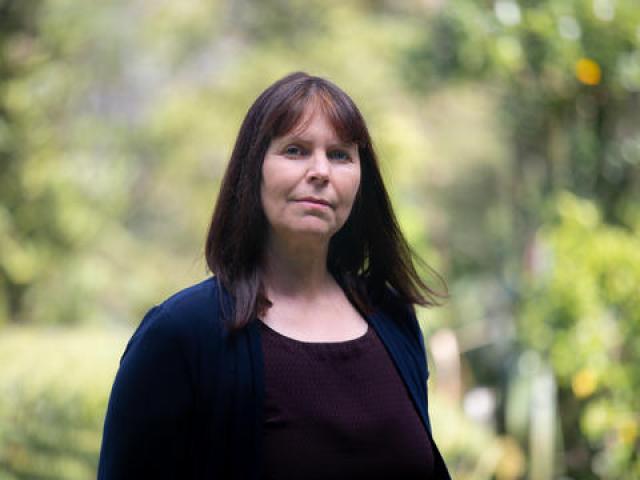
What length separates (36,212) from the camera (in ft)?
24.7

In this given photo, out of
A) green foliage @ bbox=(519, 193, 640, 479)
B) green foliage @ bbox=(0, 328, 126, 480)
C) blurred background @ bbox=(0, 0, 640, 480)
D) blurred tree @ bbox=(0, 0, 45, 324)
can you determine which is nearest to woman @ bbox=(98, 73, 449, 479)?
blurred background @ bbox=(0, 0, 640, 480)

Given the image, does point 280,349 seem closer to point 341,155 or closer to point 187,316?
point 187,316

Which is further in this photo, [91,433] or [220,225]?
[91,433]

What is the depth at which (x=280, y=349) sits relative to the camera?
1.91 metres

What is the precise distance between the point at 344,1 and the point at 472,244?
3.70 m

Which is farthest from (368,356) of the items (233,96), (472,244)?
(472,244)

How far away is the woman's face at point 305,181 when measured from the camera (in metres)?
1.94

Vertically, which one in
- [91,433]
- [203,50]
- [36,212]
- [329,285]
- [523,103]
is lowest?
[91,433]

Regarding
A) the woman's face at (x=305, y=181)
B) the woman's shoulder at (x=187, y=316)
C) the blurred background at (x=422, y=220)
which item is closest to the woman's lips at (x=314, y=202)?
the woman's face at (x=305, y=181)

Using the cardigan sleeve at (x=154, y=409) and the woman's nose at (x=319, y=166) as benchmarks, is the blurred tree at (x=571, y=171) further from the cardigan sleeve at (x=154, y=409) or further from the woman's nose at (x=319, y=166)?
the cardigan sleeve at (x=154, y=409)

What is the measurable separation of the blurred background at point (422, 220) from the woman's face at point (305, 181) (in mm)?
502

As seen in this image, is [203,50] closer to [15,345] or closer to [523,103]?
[523,103]

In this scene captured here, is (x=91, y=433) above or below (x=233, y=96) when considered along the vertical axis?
below

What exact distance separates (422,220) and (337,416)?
6292mm
